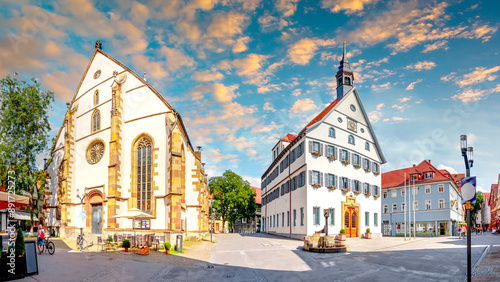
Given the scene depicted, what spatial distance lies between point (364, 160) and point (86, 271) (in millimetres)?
33484

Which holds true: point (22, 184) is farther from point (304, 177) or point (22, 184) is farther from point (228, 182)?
point (228, 182)

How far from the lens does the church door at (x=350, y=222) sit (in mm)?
37750

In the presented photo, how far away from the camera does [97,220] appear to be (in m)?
31.7

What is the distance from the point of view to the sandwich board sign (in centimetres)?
1166

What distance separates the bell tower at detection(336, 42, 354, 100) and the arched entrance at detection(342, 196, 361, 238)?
12164 millimetres

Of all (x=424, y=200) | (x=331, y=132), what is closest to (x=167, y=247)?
(x=331, y=132)

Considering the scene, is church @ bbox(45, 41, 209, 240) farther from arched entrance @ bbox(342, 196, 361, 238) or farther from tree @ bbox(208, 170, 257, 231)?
tree @ bbox(208, 170, 257, 231)

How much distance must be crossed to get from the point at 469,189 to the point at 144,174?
24.7 meters

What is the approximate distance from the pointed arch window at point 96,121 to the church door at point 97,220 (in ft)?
24.1

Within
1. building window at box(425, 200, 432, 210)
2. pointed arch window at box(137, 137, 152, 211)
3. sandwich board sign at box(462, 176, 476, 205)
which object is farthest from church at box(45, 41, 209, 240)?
building window at box(425, 200, 432, 210)

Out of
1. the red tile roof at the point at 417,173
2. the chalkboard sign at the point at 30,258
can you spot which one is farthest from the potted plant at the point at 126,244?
the red tile roof at the point at 417,173

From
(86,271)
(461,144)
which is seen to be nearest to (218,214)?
(86,271)

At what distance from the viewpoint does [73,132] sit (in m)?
36.0

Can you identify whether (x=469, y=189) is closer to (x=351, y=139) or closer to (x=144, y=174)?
(x=144, y=174)
